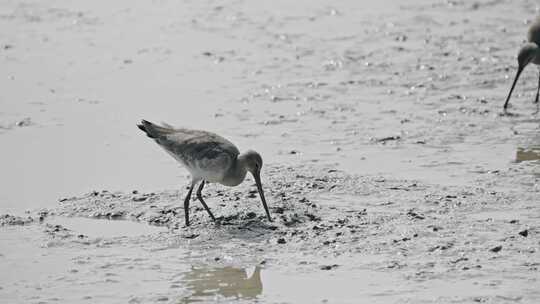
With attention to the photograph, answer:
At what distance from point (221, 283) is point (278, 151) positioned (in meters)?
3.18

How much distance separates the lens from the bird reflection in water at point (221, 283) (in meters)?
7.59

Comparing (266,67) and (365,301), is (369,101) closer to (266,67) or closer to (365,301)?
(266,67)

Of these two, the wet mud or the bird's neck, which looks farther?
the bird's neck

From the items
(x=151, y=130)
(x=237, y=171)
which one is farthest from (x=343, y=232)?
(x=151, y=130)

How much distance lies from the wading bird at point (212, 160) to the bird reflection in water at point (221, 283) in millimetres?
1040

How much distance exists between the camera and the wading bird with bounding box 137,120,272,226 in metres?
9.03

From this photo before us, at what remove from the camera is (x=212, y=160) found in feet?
29.6

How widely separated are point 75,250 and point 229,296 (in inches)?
60.3

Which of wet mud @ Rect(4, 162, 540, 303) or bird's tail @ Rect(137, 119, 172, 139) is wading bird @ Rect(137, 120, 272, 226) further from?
wet mud @ Rect(4, 162, 540, 303)

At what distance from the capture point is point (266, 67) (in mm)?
13688

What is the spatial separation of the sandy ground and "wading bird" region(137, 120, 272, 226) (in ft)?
0.96

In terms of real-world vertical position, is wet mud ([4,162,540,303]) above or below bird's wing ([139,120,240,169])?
below

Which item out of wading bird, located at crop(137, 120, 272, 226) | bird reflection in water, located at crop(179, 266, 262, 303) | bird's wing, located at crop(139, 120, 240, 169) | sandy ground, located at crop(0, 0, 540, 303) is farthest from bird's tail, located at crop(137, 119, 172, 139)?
bird reflection in water, located at crop(179, 266, 262, 303)

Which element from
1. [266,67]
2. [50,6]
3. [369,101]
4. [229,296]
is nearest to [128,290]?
[229,296]
